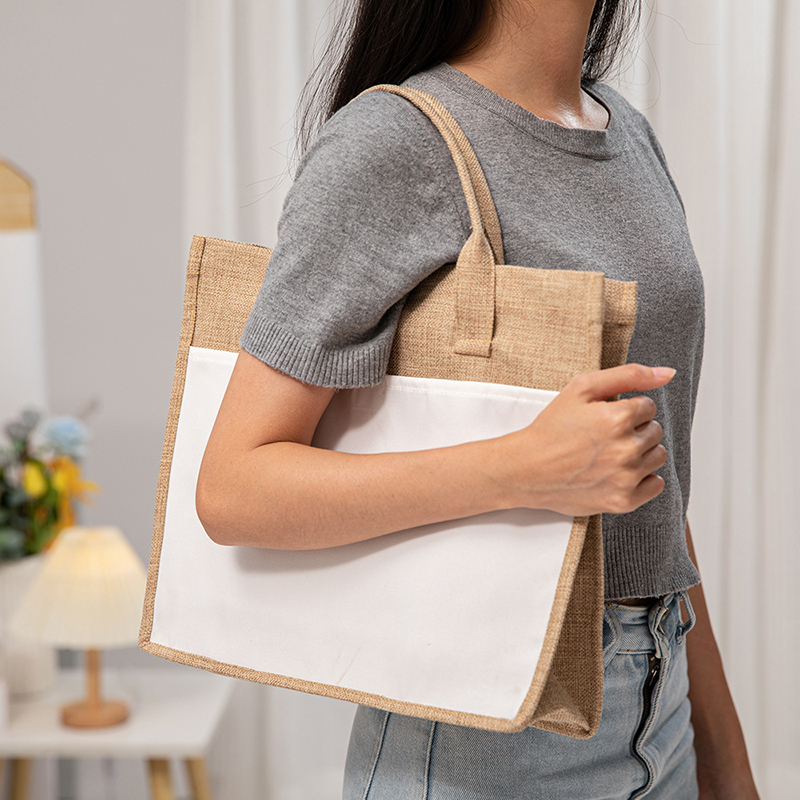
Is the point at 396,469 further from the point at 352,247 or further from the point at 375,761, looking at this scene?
the point at 375,761

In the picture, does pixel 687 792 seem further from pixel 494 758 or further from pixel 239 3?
pixel 239 3

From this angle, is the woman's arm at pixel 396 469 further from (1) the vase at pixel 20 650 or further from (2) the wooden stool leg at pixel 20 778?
(2) the wooden stool leg at pixel 20 778

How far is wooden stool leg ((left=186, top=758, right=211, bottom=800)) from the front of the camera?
155 cm

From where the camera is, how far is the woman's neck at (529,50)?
59 centimetres

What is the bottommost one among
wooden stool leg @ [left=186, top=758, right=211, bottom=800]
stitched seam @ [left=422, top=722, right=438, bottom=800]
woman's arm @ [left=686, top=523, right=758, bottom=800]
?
wooden stool leg @ [left=186, top=758, right=211, bottom=800]

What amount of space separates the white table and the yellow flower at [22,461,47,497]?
1.40ft

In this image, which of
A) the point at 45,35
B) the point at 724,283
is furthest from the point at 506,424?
the point at 45,35

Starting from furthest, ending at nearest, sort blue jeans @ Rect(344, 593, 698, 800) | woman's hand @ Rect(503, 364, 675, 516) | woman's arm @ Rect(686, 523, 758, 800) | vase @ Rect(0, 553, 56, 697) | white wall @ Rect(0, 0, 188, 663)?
white wall @ Rect(0, 0, 188, 663) < vase @ Rect(0, 553, 56, 697) < woman's arm @ Rect(686, 523, 758, 800) < blue jeans @ Rect(344, 593, 698, 800) < woman's hand @ Rect(503, 364, 675, 516)

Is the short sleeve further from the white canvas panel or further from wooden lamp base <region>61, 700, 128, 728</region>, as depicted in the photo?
wooden lamp base <region>61, 700, 128, 728</region>

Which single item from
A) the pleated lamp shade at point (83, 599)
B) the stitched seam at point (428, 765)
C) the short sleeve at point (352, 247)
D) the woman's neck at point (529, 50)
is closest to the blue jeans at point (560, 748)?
the stitched seam at point (428, 765)

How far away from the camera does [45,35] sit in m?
1.92

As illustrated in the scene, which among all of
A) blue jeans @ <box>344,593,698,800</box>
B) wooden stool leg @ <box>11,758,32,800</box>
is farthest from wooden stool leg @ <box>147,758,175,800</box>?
blue jeans @ <box>344,593,698,800</box>

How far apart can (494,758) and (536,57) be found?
0.49 metres

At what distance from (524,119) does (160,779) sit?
139cm
